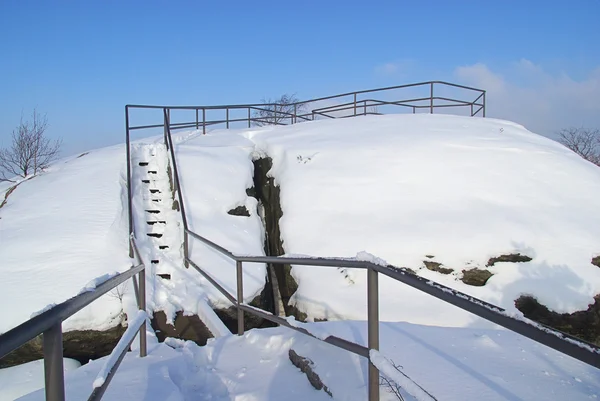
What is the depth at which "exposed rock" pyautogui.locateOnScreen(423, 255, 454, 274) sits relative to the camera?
6.86 m

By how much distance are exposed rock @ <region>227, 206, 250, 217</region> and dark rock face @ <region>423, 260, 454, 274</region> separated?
3.96 meters

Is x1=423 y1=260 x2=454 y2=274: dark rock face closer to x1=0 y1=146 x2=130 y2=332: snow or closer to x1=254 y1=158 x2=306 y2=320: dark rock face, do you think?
x1=254 y1=158 x2=306 y2=320: dark rock face

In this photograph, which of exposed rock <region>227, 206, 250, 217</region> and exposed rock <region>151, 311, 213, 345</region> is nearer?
exposed rock <region>151, 311, 213, 345</region>

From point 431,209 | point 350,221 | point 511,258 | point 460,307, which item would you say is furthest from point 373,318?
point 431,209

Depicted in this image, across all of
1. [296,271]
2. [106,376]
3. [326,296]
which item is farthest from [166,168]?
[106,376]

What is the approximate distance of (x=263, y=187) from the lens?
10.2 meters

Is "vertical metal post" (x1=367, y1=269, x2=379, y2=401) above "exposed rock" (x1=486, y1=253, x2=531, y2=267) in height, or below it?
above

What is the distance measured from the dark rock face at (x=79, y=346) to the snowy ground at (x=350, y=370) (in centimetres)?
242

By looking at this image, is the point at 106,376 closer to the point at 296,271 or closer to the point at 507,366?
the point at 507,366

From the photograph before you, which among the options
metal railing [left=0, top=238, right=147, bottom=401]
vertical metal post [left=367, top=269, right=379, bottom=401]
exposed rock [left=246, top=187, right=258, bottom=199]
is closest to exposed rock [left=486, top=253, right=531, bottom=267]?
exposed rock [left=246, top=187, right=258, bottom=199]

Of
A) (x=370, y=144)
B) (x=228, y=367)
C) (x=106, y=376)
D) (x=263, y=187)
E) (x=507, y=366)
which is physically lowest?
(x=228, y=367)

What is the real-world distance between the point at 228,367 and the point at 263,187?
723cm

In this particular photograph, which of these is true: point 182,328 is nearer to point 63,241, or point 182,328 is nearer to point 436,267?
point 63,241

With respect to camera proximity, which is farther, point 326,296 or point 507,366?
point 326,296
